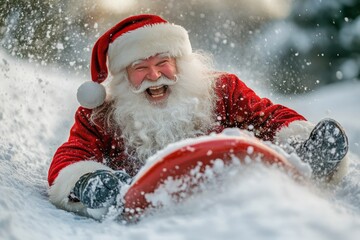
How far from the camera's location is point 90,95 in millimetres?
1869

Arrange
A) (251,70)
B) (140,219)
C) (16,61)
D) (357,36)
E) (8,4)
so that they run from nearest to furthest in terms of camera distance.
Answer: (140,219) → (16,61) → (8,4) → (251,70) → (357,36)

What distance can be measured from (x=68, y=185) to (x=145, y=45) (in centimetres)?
65

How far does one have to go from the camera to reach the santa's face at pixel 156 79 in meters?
1.82

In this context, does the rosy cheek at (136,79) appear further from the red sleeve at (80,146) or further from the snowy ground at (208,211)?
the snowy ground at (208,211)

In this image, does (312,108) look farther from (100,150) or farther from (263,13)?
(100,150)

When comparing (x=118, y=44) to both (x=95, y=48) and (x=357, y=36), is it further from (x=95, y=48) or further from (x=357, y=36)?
(x=357, y=36)

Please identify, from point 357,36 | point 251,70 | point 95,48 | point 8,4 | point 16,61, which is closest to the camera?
point 95,48

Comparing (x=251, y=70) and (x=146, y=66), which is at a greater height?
(x=251, y=70)

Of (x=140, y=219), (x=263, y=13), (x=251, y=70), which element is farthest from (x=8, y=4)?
(x=263, y=13)

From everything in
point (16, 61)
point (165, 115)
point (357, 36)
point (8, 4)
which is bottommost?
point (165, 115)

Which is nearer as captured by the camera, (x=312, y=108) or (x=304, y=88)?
(x=312, y=108)

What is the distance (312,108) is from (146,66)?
102 inches

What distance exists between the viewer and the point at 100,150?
1848mm

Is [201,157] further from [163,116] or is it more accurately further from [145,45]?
[145,45]
